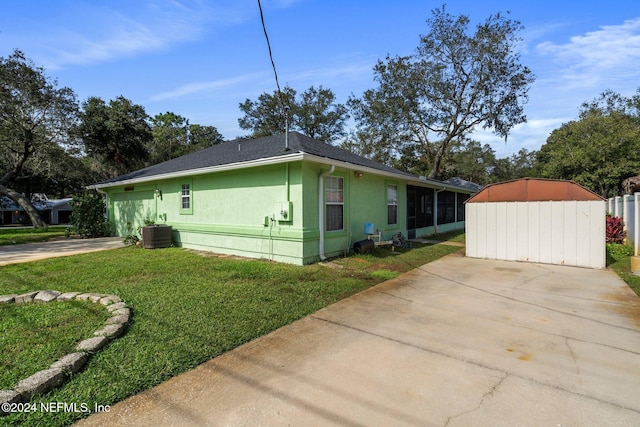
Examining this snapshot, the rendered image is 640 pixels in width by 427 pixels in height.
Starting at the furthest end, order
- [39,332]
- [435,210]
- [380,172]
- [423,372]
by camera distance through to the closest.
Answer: [435,210]
[380,172]
[39,332]
[423,372]

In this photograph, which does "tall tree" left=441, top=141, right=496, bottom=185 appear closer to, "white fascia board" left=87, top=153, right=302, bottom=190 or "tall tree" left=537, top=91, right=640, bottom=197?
"tall tree" left=537, top=91, right=640, bottom=197

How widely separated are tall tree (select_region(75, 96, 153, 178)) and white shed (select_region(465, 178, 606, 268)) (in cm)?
2425

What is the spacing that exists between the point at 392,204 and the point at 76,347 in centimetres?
991

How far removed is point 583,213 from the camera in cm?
725

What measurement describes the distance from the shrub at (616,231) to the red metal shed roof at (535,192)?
4537 millimetres

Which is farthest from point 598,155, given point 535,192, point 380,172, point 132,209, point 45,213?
point 45,213

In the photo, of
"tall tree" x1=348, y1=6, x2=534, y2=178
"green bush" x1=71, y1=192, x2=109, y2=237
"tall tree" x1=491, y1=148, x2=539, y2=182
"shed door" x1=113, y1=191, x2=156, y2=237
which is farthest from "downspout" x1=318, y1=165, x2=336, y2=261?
"tall tree" x1=491, y1=148, x2=539, y2=182

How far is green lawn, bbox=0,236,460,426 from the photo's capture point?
102 inches

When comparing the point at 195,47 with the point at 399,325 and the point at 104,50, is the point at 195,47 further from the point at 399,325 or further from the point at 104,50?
the point at 399,325

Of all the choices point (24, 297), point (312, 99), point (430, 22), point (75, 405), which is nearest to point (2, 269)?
point (24, 297)

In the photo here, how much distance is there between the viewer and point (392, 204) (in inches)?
450

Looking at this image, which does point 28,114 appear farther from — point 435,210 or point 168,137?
point 435,210

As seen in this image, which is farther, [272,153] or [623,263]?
[272,153]

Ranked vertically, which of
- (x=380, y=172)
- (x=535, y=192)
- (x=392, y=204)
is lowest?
(x=392, y=204)
